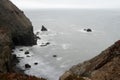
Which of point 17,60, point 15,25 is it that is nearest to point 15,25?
point 15,25

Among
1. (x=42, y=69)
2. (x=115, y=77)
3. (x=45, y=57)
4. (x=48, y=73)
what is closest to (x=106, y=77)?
(x=115, y=77)

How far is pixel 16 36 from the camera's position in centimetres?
8419

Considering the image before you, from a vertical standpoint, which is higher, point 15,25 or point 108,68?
point 108,68

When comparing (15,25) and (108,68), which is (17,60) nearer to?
(15,25)

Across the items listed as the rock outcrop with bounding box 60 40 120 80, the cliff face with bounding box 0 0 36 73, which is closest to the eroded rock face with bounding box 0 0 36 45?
the cliff face with bounding box 0 0 36 73

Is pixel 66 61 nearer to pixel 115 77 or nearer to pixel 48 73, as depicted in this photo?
pixel 48 73

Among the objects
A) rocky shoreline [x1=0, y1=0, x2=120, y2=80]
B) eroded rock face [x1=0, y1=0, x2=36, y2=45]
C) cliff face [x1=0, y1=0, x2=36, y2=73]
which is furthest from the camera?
eroded rock face [x1=0, y1=0, x2=36, y2=45]

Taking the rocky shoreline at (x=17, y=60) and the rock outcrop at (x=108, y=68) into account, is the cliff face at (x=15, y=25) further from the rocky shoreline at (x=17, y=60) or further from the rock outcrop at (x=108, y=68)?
the rock outcrop at (x=108, y=68)

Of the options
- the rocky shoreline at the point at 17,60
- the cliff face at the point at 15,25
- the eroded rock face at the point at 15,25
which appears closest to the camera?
the rocky shoreline at the point at 17,60

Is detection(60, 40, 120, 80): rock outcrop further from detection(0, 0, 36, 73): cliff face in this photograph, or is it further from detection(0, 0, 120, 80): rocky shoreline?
detection(0, 0, 36, 73): cliff face

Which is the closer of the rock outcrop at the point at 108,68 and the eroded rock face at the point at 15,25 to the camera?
the rock outcrop at the point at 108,68

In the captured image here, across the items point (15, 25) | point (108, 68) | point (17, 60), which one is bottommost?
point (17, 60)

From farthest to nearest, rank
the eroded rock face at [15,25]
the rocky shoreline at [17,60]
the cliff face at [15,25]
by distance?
the eroded rock face at [15,25] → the cliff face at [15,25] → the rocky shoreline at [17,60]

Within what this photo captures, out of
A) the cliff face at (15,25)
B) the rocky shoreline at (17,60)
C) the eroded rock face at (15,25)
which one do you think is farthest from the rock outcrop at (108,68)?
the eroded rock face at (15,25)
